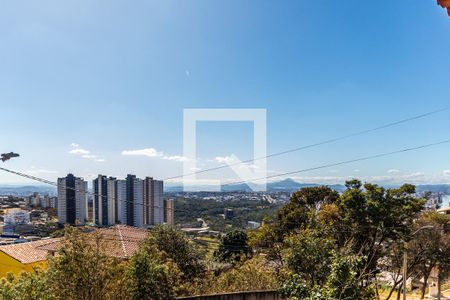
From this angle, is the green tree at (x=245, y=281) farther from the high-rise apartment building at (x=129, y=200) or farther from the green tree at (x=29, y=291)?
the green tree at (x=29, y=291)

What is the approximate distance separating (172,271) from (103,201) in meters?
28.5

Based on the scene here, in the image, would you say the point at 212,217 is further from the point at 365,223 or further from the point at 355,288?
the point at 355,288

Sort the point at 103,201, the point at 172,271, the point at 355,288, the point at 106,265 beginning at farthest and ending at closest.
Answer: the point at 103,201 < the point at 172,271 < the point at 106,265 < the point at 355,288

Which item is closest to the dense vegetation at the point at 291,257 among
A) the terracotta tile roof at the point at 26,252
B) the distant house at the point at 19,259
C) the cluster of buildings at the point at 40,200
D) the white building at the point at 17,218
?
the distant house at the point at 19,259

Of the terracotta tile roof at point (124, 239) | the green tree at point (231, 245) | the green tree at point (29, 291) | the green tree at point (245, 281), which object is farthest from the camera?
the green tree at point (231, 245)

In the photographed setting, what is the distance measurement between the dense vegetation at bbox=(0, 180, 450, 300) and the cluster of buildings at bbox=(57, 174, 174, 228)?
17.2 ft

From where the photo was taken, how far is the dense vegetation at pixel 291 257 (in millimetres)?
5813

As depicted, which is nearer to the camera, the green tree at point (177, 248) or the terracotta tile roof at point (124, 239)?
the terracotta tile roof at point (124, 239)

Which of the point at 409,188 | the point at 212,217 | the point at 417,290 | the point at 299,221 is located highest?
the point at 409,188

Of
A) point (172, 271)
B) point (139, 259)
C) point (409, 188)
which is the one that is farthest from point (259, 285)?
point (409, 188)

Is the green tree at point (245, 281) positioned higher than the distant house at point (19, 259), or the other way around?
the green tree at point (245, 281)

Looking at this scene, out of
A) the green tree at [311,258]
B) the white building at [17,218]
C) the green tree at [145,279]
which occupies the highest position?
the green tree at [311,258]

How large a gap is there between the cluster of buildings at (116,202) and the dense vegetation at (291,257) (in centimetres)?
523

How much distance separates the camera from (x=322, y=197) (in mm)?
15398
